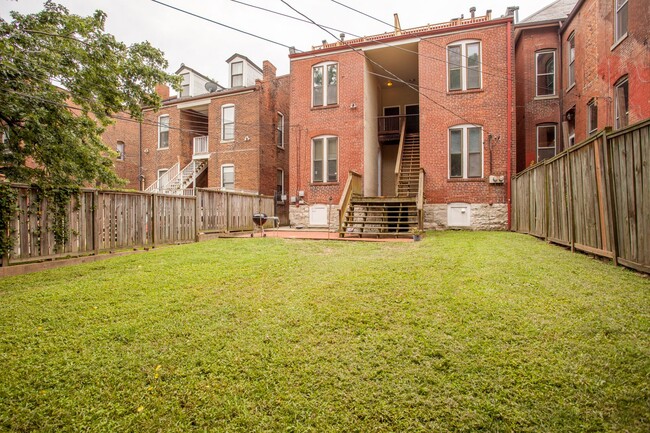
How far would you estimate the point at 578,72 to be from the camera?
496 inches

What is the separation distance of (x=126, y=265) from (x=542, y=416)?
253 inches

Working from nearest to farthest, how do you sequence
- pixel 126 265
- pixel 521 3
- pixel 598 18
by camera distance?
pixel 126 265 → pixel 598 18 → pixel 521 3

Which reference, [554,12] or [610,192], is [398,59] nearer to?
[554,12]

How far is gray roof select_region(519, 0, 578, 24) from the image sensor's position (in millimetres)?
14711

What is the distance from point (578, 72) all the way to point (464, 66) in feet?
14.7

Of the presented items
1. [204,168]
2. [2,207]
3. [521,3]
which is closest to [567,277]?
[2,207]

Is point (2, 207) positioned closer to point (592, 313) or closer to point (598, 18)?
point (592, 313)

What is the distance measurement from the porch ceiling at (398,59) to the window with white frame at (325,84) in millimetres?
1754

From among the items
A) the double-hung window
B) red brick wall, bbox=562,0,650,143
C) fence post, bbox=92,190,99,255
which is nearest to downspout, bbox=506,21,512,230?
red brick wall, bbox=562,0,650,143

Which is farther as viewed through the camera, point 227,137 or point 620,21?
point 227,137

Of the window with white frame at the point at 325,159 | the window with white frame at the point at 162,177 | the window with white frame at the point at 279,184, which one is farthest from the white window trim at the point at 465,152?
the window with white frame at the point at 162,177

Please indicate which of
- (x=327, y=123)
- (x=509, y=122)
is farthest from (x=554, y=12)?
(x=327, y=123)

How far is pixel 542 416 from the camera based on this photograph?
1.82 metres

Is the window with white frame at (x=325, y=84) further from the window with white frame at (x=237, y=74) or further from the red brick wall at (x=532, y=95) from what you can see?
the red brick wall at (x=532, y=95)
